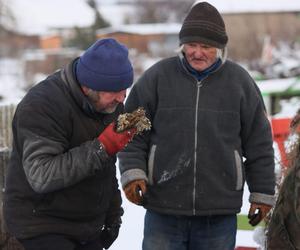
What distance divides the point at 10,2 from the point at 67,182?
4456 centimetres

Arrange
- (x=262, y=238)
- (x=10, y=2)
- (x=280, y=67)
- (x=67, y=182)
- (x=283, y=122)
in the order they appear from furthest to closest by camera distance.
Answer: (x=10, y=2)
(x=280, y=67)
(x=283, y=122)
(x=262, y=238)
(x=67, y=182)

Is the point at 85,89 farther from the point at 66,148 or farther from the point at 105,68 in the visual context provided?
the point at 66,148

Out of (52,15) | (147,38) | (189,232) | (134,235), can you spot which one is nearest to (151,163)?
(189,232)

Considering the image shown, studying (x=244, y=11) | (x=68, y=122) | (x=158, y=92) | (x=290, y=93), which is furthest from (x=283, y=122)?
(x=244, y=11)

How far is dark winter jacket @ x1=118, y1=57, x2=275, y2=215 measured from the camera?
115 inches

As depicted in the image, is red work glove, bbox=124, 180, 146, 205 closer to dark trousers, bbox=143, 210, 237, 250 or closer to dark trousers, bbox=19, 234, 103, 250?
dark trousers, bbox=143, 210, 237, 250

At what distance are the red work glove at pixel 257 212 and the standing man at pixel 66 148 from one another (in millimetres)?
851

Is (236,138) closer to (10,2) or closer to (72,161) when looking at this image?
(72,161)

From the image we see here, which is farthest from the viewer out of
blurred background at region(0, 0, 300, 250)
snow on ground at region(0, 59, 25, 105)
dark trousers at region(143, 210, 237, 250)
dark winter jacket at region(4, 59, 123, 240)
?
snow on ground at region(0, 59, 25, 105)

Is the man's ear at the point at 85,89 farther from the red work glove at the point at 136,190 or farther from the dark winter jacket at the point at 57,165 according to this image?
the red work glove at the point at 136,190

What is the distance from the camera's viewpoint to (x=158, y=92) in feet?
9.74

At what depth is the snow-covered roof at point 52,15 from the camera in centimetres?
5941

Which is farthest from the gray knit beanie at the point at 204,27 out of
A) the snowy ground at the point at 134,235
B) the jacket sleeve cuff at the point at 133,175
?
the snowy ground at the point at 134,235

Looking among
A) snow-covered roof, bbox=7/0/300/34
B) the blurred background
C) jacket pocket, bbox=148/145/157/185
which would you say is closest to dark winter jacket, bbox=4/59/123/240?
jacket pocket, bbox=148/145/157/185
